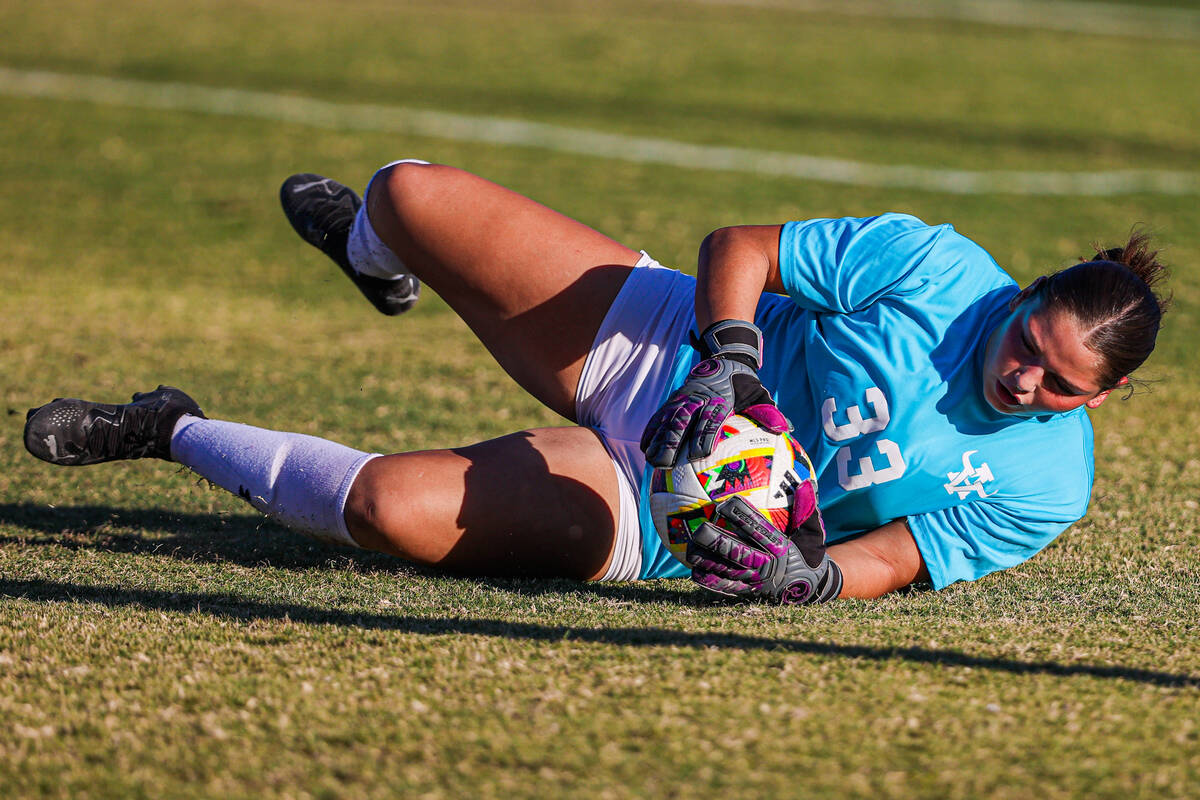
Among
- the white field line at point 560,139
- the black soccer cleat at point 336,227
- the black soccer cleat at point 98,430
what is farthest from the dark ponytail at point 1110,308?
the white field line at point 560,139

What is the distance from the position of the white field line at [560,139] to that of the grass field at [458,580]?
24 cm

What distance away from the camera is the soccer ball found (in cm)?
276

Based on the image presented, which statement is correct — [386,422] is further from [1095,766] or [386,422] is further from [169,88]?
[169,88]

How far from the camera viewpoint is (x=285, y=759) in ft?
6.63

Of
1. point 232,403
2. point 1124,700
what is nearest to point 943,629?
point 1124,700

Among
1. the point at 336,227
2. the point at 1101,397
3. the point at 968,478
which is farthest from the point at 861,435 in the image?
the point at 336,227

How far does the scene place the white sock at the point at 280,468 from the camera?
303cm

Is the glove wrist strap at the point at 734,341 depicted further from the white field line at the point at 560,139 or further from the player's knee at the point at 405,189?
the white field line at the point at 560,139

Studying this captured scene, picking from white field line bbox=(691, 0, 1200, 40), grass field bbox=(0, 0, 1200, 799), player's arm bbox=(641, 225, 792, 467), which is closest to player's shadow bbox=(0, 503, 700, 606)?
grass field bbox=(0, 0, 1200, 799)

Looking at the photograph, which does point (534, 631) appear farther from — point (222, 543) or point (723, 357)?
point (222, 543)

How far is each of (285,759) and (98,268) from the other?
5985 millimetres

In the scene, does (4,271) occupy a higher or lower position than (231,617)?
higher

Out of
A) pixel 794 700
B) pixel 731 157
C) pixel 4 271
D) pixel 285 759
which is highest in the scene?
pixel 731 157

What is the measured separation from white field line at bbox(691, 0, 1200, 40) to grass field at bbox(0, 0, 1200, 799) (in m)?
8.85
